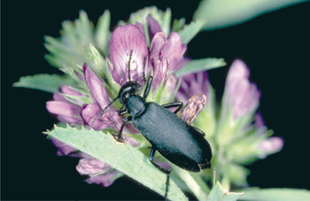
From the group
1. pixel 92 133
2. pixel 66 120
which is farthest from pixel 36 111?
pixel 92 133

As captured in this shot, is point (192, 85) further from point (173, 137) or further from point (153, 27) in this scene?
point (173, 137)

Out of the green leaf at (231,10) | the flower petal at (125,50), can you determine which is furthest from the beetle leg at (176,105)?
the green leaf at (231,10)

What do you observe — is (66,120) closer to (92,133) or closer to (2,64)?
(92,133)

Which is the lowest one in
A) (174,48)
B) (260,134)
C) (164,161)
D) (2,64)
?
(164,161)

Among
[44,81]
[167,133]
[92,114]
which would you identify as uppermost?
[44,81]

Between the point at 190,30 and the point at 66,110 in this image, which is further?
the point at 190,30

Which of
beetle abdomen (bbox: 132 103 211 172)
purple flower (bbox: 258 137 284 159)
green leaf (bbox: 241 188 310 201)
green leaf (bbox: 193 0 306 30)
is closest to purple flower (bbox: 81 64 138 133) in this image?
beetle abdomen (bbox: 132 103 211 172)

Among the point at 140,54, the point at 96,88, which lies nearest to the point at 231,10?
the point at 140,54
